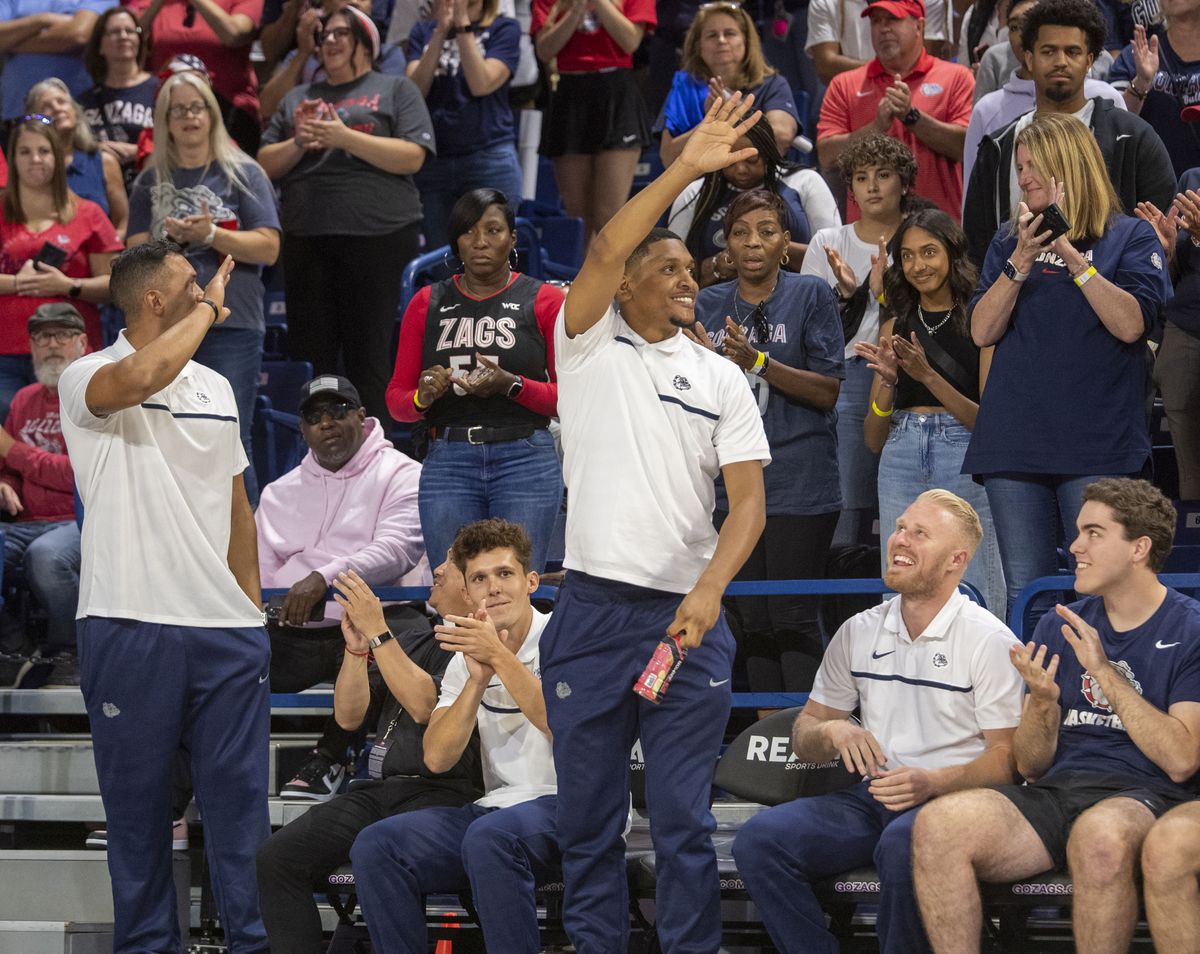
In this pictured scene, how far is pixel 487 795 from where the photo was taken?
5.20 metres

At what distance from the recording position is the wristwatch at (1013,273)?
5.47m

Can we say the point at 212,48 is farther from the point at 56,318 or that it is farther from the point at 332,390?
the point at 332,390

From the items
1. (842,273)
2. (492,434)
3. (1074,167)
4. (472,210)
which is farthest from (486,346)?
(1074,167)

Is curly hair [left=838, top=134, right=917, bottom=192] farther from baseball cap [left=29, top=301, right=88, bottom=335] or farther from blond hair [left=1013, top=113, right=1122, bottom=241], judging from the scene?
baseball cap [left=29, top=301, right=88, bottom=335]

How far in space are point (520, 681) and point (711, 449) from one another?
93 centimetres

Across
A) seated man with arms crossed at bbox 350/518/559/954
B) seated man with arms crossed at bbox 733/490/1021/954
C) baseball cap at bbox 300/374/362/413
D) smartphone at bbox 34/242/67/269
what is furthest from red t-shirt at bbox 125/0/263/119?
seated man with arms crossed at bbox 733/490/1021/954

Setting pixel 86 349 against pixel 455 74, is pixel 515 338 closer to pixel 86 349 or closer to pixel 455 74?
pixel 86 349

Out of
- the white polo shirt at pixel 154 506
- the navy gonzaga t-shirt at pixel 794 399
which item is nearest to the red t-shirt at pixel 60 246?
the white polo shirt at pixel 154 506

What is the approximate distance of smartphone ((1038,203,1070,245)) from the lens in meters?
5.40

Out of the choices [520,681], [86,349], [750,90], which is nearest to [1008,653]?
[520,681]

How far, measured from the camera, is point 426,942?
500 cm

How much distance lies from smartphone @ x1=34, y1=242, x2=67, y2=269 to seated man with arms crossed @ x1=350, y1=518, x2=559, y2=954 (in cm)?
335

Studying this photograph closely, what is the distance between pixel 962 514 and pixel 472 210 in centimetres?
218

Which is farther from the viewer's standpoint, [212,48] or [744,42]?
[212,48]
